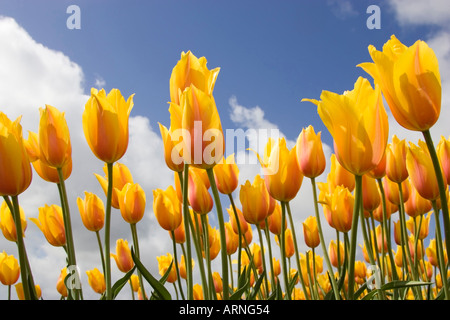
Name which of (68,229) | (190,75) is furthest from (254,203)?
(68,229)

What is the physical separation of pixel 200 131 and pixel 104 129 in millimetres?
424

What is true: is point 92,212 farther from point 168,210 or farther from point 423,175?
point 423,175

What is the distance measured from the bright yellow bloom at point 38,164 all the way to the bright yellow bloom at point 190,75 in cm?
61

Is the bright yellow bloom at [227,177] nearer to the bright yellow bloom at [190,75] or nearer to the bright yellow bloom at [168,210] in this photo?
the bright yellow bloom at [168,210]

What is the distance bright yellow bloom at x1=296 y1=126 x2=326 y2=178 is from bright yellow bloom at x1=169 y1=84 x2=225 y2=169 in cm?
71

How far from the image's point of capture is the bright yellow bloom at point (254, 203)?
7.64ft

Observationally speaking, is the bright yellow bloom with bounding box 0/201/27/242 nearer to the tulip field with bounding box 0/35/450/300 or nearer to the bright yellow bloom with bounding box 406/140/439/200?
the tulip field with bounding box 0/35/450/300

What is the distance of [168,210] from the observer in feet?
7.57

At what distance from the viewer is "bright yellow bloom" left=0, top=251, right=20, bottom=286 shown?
3.50 meters

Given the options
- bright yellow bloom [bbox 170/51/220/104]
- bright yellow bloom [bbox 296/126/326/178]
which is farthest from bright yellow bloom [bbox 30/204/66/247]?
bright yellow bloom [bbox 296/126/326/178]

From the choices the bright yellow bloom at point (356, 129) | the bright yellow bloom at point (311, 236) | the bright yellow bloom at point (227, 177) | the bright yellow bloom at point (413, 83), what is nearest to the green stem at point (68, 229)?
the bright yellow bloom at point (227, 177)

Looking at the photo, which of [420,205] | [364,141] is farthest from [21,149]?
[420,205]
